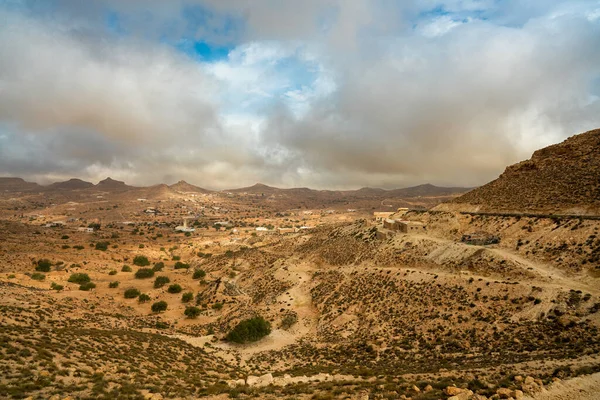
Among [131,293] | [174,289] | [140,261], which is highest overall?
[140,261]

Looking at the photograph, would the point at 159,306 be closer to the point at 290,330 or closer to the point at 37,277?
the point at 290,330

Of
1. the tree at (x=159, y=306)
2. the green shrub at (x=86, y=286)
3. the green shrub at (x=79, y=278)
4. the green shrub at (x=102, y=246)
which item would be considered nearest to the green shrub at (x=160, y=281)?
the green shrub at (x=86, y=286)

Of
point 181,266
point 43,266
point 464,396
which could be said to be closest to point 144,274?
point 181,266

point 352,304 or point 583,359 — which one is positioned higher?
point 583,359

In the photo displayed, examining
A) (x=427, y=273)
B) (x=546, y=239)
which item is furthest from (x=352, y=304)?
(x=546, y=239)

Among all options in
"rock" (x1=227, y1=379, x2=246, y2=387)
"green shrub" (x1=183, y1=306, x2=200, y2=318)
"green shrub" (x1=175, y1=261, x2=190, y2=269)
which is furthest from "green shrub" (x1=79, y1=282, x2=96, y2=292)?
"rock" (x1=227, y1=379, x2=246, y2=387)

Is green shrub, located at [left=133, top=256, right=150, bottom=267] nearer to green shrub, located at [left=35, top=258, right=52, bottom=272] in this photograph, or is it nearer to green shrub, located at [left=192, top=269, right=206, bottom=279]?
green shrub, located at [left=192, top=269, right=206, bottom=279]

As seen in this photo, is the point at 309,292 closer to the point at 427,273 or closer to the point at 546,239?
the point at 427,273

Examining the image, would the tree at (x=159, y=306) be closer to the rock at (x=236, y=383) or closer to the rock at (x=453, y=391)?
the rock at (x=236, y=383)
